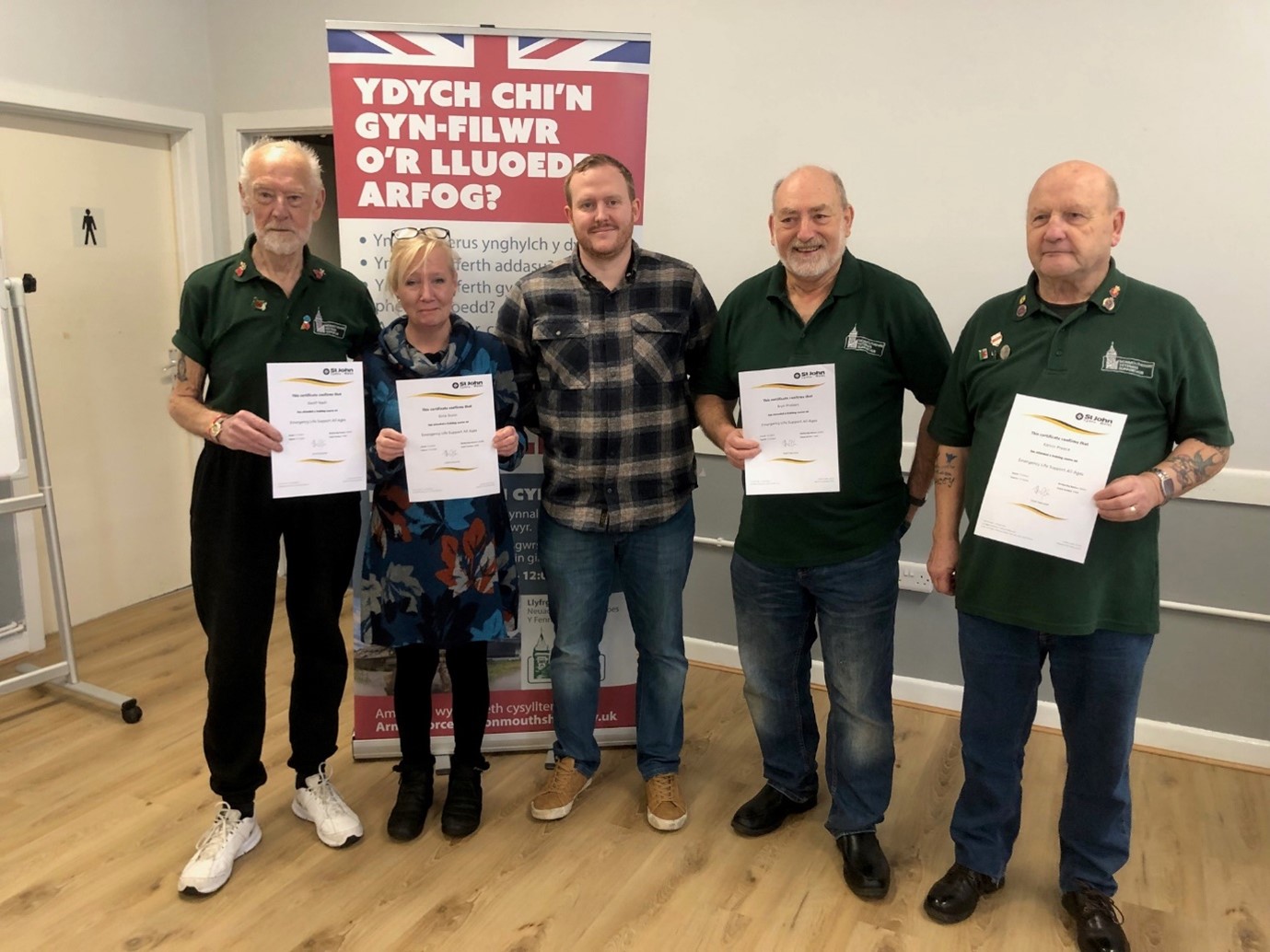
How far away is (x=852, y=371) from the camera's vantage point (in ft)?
6.85

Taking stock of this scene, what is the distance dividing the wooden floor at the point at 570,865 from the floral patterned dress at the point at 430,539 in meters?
0.60

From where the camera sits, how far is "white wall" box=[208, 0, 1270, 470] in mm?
2654

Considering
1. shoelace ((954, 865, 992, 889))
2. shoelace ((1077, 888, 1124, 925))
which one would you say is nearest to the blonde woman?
shoelace ((954, 865, 992, 889))

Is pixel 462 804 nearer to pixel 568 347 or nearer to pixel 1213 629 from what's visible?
pixel 568 347

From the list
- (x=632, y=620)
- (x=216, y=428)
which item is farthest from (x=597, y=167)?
(x=632, y=620)

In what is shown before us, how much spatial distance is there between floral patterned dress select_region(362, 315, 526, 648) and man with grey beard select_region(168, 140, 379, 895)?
83mm

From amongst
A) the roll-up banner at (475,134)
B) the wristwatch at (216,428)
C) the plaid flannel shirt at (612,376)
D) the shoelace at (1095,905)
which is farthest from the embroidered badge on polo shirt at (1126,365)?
the wristwatch at (216,428)

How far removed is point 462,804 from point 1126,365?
1909 mm

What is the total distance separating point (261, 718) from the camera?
2.28 meters

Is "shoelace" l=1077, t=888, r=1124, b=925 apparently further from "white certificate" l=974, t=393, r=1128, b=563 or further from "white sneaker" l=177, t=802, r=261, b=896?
"white sneaker" l=177, t=802, r=261, b=896

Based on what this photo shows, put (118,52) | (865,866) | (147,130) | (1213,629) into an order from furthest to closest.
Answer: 1. (147,130)
2. (118,52)
3. (1213,629)
4. (865,866)

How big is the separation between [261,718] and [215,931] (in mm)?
471

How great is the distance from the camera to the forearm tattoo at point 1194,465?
5.87 ft

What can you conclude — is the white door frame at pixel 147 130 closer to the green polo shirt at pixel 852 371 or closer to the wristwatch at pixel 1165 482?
the green polo shirt at pixel 852 371
